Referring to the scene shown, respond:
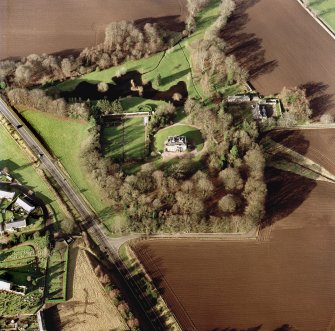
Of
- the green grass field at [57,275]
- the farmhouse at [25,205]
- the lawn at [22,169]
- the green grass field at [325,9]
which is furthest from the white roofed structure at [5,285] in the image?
the green grass field at [325,9]

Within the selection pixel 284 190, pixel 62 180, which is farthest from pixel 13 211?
pixel 284 190

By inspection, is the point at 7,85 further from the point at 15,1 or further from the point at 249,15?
the point at 249,15

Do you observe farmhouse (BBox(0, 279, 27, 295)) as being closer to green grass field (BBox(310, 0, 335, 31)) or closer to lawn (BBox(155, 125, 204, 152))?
lawn (BBox(155, 125, 204, 152))

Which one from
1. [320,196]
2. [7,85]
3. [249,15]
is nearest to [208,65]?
[249,15]

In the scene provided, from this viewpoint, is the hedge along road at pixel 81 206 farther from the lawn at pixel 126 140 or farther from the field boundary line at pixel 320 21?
the field boundary line at pixel 320 21

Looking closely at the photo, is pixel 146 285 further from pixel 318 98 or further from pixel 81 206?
pixel 318 98

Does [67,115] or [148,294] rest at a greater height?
[67,115]
